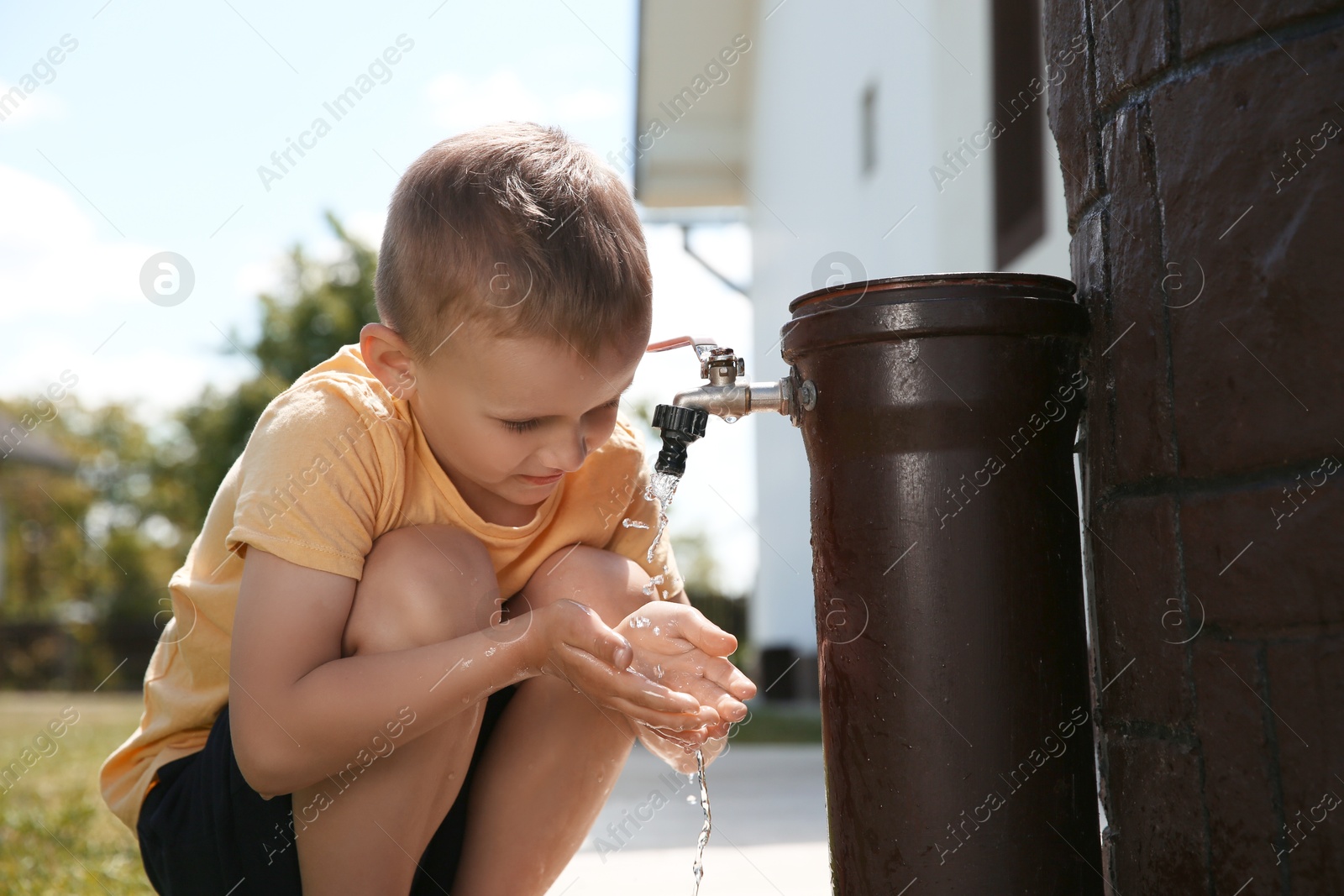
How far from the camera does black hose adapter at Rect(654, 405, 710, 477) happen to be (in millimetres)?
1497

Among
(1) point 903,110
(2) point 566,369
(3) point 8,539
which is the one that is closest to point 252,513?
(2) point 566,369

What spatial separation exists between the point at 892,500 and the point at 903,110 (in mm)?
4985

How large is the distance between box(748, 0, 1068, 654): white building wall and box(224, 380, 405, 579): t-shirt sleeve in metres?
0.81

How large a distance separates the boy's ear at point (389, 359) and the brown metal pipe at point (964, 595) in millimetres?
673

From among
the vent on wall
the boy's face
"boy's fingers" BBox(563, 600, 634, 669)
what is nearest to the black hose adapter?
the boy's face

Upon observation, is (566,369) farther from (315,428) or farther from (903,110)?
(903,110)

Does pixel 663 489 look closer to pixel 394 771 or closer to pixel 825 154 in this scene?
pixel 394 771

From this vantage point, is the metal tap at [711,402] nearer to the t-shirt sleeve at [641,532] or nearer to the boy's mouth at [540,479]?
the boy's mouth at [540,479]

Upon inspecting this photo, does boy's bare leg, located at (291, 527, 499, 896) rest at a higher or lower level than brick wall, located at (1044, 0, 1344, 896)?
lower

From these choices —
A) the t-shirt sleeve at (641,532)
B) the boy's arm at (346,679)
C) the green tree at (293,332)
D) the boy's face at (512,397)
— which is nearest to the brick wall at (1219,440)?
the boy's arm at (346,679)

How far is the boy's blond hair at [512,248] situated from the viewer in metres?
1.53

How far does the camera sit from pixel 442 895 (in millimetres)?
1664

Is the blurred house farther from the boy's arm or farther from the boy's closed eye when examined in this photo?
the boy's arm

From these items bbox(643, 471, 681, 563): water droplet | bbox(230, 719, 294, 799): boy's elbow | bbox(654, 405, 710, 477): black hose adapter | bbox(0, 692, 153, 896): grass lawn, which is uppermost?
bbox(654, 405, 710, 477): black hose adapter
